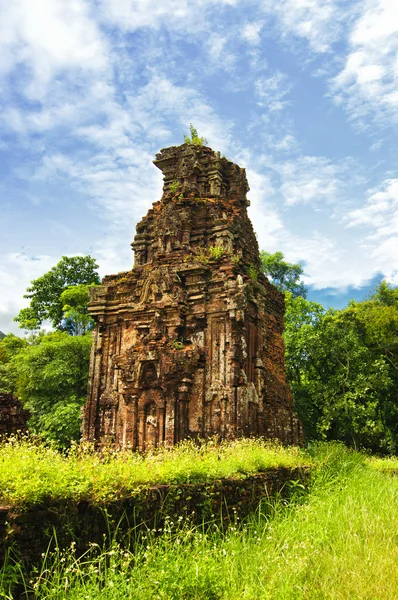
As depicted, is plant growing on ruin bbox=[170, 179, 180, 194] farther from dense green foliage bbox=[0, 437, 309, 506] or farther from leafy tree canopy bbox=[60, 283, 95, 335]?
leafy tree canopy bbox=[60, 283, 95, 335]

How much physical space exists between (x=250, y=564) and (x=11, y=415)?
369 inches

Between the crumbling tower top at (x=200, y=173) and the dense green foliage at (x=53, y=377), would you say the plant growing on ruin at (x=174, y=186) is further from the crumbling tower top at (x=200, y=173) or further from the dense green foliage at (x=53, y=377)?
the dense green foliage at (x=53, y=377)

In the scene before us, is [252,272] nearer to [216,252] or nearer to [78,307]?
[216,252]

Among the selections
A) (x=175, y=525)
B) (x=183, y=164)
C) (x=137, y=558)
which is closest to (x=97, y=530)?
(x=137, y=558)

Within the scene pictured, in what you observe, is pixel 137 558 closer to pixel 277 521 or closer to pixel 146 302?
pixel 277 521

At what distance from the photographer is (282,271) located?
36.3m

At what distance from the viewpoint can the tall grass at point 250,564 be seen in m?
4.35

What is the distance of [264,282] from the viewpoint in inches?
591

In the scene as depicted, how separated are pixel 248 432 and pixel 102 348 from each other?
4.86m

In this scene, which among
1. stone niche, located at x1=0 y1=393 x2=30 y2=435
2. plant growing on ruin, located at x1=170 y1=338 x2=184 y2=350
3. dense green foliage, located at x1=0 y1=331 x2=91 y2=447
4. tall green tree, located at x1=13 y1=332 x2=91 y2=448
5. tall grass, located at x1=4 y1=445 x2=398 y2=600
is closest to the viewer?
tall grass, located at x1=4 y1=445 x2=398 y2=600

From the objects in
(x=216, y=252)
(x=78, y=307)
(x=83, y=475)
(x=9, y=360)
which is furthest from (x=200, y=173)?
(x=9, y=360)

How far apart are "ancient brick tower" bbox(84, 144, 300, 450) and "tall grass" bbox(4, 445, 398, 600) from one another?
16.5 ft

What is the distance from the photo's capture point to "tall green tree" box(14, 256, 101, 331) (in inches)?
1221

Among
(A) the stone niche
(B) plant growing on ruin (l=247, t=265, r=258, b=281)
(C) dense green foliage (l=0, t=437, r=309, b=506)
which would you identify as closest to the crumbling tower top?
(B) plant growing on ruin (l=247, t=265, r=258, b=281)
